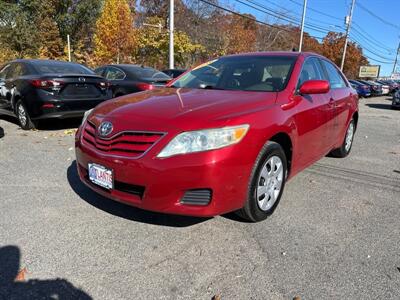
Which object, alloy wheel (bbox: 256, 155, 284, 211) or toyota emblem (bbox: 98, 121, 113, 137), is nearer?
toyota emblem (bbox: 98, 121, 113, 137)

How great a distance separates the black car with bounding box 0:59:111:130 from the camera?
6891 millimetres

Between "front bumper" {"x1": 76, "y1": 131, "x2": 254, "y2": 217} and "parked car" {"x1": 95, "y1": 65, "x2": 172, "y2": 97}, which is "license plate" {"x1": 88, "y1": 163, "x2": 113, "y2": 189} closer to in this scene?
"front bumper" {"x1": 76, "y1": 131, "x2": 254, "y2": 217}

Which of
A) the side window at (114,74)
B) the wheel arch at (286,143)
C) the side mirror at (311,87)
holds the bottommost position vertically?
the wheel arch at (286,143)

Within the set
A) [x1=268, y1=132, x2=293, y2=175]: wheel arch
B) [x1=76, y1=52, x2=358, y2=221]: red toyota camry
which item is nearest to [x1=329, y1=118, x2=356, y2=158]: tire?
[x1=76, y1=52, x2=358, y2=221]: red toyota camry

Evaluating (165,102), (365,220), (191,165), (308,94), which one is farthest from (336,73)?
(191,165)

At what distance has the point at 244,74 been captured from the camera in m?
4.19

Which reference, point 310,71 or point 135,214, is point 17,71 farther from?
point 310,71

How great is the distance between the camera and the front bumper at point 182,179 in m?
2.79

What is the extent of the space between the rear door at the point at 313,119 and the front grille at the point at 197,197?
1406 millimetres

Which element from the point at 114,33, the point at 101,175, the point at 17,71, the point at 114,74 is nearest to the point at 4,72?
the point at 17,71

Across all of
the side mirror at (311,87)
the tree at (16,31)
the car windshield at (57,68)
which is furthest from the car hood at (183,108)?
the tree at (16,31)

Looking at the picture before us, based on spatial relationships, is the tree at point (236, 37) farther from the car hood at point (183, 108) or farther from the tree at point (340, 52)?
the car hood at point (183, 108)

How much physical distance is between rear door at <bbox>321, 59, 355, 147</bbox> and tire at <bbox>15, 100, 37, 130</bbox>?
5556 mm

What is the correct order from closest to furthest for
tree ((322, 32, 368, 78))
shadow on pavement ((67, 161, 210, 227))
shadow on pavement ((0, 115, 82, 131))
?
1. shadow on pavement ((67, 161, 210, 227))
2. shadow on pavement ((0, 115, 82, 131))
3. tree ((322, 32, 368, 78))
